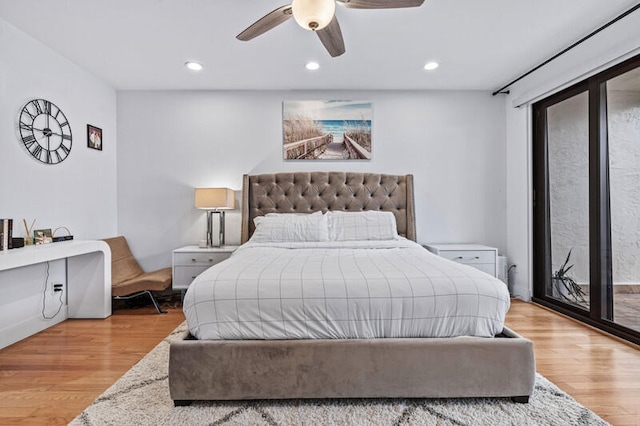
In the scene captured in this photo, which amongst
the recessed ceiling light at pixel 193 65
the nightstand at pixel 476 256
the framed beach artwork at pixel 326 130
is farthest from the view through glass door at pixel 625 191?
the recessed ceiling light at pixel 193 65

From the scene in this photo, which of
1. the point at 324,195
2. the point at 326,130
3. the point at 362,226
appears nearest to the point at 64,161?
the point at 324,195

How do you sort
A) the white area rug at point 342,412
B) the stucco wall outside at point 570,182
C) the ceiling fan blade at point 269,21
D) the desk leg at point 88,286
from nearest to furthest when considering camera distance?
the white area rug at point 342,412 < the ceiling fan blade at point 269,21 < the stucco wall outside at point 570,182 < the desk leg at point 88,286

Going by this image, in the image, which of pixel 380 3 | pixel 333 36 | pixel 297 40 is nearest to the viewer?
pixel 380 3

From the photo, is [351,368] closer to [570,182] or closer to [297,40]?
[297,40]

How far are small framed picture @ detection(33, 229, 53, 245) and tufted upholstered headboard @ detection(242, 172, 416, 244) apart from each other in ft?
5.74

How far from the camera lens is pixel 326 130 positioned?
3.97 m

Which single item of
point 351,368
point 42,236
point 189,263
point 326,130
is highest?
point 326,130

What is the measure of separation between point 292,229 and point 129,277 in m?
1.90

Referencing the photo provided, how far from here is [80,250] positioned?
279 centimetres

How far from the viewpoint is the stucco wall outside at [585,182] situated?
2.61 meters

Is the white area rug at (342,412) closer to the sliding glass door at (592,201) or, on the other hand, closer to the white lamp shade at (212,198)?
the sliding glass door at (592,201)

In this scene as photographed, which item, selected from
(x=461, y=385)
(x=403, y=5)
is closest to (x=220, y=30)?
(x=403, y=5)

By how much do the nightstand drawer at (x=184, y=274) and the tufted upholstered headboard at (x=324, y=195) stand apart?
66 centimetres

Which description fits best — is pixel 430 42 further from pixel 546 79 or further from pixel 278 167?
pixel 278 167
